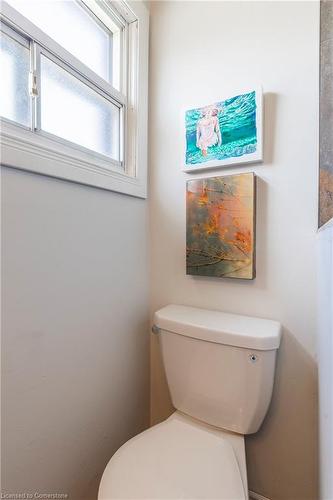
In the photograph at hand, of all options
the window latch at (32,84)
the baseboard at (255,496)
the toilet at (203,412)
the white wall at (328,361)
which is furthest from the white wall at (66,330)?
the white wall at (328,361)

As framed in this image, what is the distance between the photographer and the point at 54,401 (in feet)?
2.51

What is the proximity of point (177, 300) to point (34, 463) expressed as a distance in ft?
2.35

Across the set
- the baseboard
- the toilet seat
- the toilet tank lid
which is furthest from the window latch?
the baseboard

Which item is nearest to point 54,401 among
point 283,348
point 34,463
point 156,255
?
point 34,463

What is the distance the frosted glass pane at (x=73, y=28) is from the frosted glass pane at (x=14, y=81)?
13 cm

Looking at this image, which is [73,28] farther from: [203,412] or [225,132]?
[203,412]

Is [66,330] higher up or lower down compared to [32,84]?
lower down

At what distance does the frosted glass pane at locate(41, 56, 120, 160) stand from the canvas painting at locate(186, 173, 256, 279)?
1.37 ft

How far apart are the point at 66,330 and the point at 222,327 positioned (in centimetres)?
52

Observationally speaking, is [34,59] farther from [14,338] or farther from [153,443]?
[153,443]

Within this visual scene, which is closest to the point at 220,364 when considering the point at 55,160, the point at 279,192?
the point at 279,192

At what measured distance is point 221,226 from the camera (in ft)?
3.30

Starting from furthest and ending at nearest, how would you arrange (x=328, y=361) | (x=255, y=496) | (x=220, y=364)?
(x=255, y=496) < (x=220, y=364) < (x=328, y=361)

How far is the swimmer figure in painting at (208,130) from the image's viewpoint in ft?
3.28
